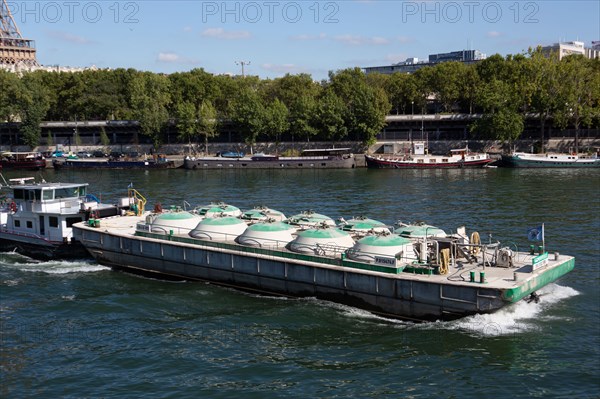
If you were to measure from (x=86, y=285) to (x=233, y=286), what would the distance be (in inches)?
398

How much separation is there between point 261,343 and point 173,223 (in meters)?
16.4

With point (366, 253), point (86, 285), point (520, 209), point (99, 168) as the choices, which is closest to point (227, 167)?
point (99, 168)

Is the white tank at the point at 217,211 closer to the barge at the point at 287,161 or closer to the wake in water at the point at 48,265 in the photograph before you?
the wake in water at the point at 48,265

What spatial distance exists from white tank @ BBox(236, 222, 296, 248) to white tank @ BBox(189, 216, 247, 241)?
183cm

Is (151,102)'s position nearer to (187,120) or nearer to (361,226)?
(187,120)

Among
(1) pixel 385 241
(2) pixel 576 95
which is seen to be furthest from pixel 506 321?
(2) pixel 576 95

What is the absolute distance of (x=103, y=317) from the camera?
120 feet

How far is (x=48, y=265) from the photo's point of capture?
48.9 m

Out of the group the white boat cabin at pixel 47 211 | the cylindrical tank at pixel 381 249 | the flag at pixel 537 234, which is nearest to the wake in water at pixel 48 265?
the white boat cabin at pixel 47 211

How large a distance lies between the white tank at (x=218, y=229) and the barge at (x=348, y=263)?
Answer: 7cm

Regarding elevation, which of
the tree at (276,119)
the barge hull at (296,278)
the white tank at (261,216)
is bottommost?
the barge hull at (296,278)

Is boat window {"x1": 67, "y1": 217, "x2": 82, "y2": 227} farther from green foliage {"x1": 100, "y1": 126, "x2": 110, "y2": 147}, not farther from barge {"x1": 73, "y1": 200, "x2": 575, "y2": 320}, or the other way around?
green foliage {"x1": 100, "y1": 126, "x2": 110, "y2": 147}

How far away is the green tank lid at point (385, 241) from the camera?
36375 mm

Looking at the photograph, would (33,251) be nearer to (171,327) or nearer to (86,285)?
(86,285)
